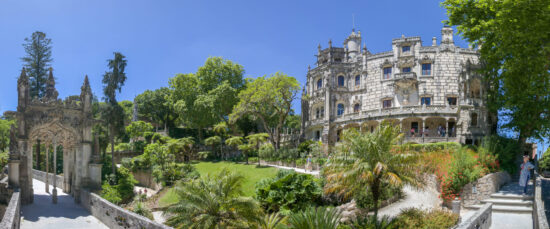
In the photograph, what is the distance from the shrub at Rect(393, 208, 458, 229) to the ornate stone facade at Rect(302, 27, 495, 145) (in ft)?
81.1

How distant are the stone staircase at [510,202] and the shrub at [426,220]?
2.88 metres

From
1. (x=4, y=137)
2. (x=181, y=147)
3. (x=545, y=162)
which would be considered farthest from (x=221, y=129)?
(x=545, y=162)

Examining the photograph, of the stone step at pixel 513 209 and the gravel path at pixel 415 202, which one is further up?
the stone step at pixel 513 209

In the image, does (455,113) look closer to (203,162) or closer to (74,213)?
(203,162)

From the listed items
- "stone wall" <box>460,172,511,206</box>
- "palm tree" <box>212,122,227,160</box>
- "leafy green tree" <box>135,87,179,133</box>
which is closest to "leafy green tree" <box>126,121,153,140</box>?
"palm tree" <box>212,122,227,160</box>

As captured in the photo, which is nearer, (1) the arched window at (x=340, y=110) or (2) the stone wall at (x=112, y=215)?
(2) the stone wall at (x=112, y=215)

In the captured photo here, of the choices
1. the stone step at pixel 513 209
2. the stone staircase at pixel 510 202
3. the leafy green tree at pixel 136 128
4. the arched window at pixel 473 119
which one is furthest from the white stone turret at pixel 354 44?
the stone step at pixel 513 209

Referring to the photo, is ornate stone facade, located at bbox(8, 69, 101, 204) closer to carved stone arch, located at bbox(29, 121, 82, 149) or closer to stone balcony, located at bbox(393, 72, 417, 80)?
carved stone arch, located at bbox(29, 121, 82, 149)

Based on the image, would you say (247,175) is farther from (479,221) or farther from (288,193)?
(479,221)

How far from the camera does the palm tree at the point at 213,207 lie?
15391 mm

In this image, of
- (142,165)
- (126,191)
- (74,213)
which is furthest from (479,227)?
(142,165)

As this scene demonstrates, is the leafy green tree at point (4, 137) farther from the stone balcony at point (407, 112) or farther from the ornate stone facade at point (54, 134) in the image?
the stone balcony at point (407, 112)

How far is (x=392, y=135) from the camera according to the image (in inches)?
629

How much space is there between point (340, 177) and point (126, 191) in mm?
18598
